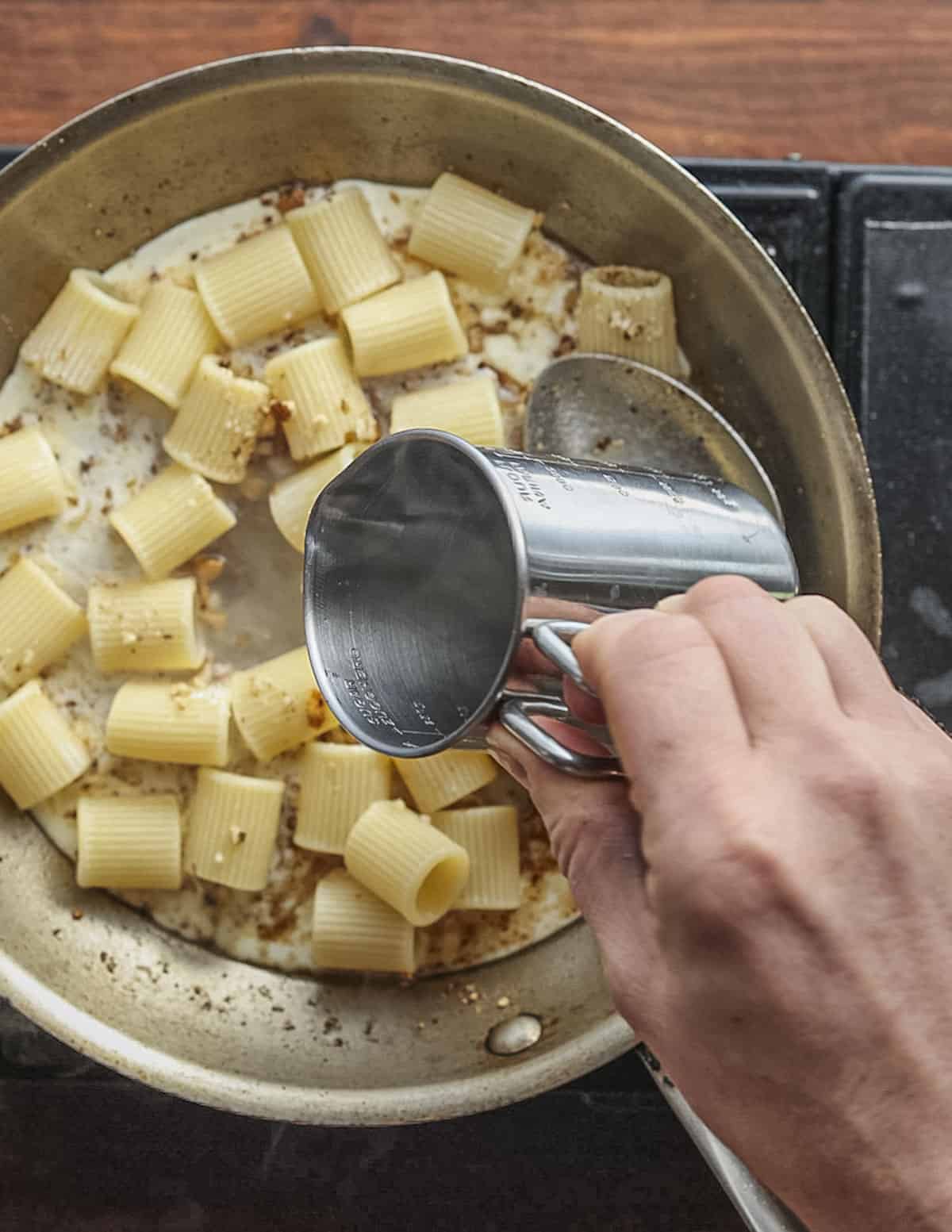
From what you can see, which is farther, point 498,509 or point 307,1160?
point 307,1160

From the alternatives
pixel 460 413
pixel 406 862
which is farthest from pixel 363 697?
pixel 460 413

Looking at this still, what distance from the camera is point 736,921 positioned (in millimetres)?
588

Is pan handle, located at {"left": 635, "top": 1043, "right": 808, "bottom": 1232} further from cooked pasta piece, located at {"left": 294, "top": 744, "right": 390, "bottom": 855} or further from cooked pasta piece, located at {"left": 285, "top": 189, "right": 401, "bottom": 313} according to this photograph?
cooked pasta piece, located at {"left": 285, "top": 189, "right": 401, "bottom": 313}

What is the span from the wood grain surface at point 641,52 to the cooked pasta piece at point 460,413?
0.35 m

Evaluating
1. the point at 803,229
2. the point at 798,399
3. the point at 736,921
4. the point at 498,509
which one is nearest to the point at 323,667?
the point at 498,509

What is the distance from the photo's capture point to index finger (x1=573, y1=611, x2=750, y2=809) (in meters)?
0.60

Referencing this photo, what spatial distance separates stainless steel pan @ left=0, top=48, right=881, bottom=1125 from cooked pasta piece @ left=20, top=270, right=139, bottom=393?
0.10 ft

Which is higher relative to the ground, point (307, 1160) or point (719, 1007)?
point (719, 1007)

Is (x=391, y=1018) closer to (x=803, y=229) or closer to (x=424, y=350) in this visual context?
(x=424, y=350)

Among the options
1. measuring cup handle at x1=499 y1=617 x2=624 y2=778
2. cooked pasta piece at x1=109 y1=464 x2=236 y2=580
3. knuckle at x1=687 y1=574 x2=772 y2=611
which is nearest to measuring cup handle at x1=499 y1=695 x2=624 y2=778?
measuring cup handle at x1=499 y1=617 x2=624 y2=778

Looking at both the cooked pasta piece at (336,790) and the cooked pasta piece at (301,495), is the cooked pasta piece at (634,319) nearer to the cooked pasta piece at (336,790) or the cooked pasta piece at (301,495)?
the cooked pasta piece at (301,495)

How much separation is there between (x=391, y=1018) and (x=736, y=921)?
2.22ft

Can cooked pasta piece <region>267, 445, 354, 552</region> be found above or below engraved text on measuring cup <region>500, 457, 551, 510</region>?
below

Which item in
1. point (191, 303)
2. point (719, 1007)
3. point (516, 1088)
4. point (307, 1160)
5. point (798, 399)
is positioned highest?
point (191, 303)
